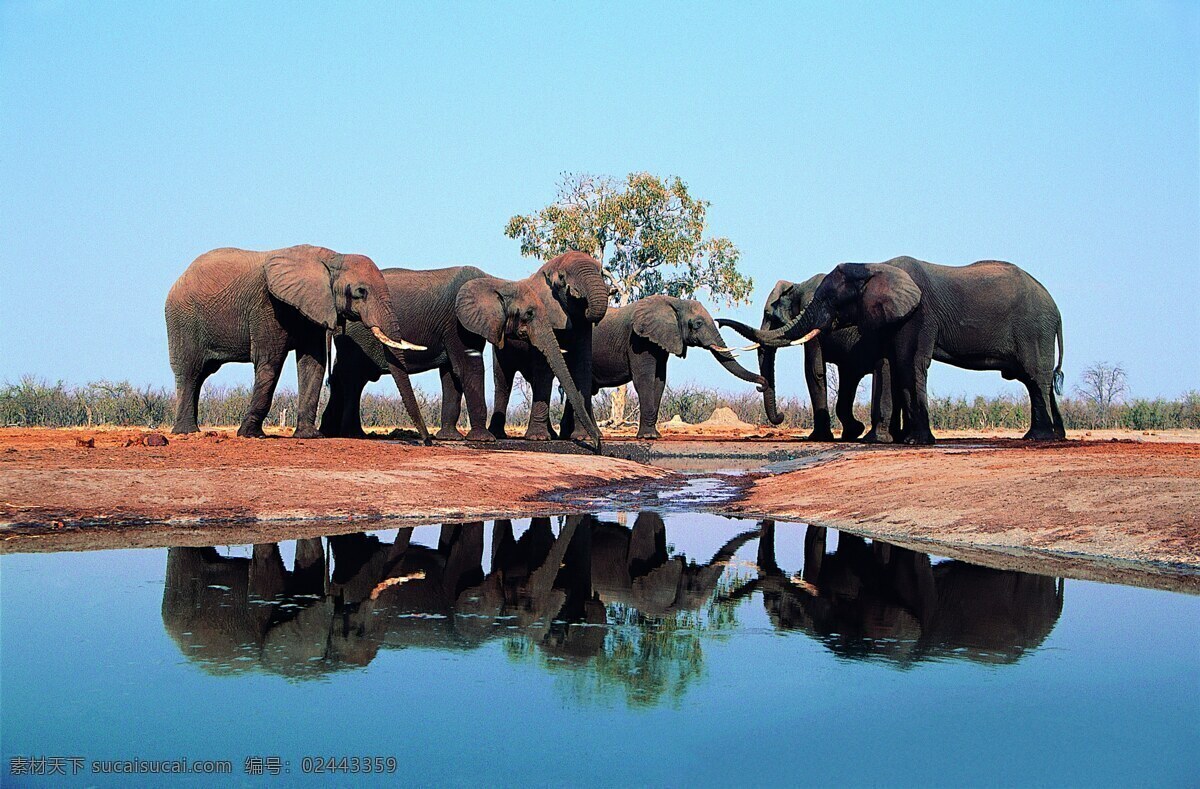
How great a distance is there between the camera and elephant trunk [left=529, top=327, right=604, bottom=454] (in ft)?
64.4

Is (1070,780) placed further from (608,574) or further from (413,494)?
(413,494)

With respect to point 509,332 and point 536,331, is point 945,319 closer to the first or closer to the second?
point 536,331

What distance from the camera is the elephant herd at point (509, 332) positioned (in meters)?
19.0

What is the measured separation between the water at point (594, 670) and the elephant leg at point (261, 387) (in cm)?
981

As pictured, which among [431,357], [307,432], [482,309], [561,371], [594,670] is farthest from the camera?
[431,357]

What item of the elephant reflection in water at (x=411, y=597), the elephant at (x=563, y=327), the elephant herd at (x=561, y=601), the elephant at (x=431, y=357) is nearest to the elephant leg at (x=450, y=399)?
the elephant at (x=431, y=357)

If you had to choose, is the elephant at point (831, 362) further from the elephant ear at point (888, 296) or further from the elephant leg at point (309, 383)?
the elephant leg at point (309, 383)

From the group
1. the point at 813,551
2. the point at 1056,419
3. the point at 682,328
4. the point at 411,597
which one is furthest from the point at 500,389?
the point at 411,597

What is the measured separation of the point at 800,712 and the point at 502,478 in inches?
372

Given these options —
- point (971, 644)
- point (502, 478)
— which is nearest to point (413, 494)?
point (502, 478)

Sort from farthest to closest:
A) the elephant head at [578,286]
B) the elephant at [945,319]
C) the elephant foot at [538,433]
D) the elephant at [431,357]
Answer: the elephant foot at [538,433], the elephant head at [578,286], the elephant at [945,319], the elephant at [431,357]

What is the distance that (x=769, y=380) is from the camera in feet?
83.4

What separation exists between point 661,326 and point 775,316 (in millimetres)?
2422

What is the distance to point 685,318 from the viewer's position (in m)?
26.6
